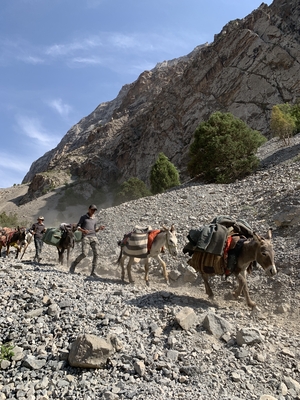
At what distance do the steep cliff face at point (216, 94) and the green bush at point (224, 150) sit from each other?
2836 cm

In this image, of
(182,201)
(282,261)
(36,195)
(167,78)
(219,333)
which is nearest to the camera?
(219,333)

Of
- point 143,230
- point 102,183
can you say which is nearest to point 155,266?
point 143,230

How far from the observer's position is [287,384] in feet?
15.1

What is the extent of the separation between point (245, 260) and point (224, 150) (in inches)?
803

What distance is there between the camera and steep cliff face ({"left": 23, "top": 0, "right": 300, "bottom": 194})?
6172 centimetres

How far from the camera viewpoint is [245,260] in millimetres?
6996

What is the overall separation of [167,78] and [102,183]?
46213 mm

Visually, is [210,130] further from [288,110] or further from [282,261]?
[282,261]

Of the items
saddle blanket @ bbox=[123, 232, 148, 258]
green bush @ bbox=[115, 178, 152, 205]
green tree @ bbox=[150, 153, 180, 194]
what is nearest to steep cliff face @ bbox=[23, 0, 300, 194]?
green bush @ bbox=[115, 178, 152, 205]

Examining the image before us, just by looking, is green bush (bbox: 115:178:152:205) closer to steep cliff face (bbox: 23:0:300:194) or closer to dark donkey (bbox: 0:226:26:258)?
steep cliff face (bbox: 23:0:300:194)

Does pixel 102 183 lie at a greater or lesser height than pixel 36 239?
greater

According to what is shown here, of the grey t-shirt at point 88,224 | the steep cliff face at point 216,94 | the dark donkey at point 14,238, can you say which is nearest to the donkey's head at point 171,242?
the grey t-shirt at point 88,224

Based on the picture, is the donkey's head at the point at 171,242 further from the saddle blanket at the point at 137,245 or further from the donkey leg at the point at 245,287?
the donkey leg at the point at 245,287

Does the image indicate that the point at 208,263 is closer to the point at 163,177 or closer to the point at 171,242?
the point at 171,242
